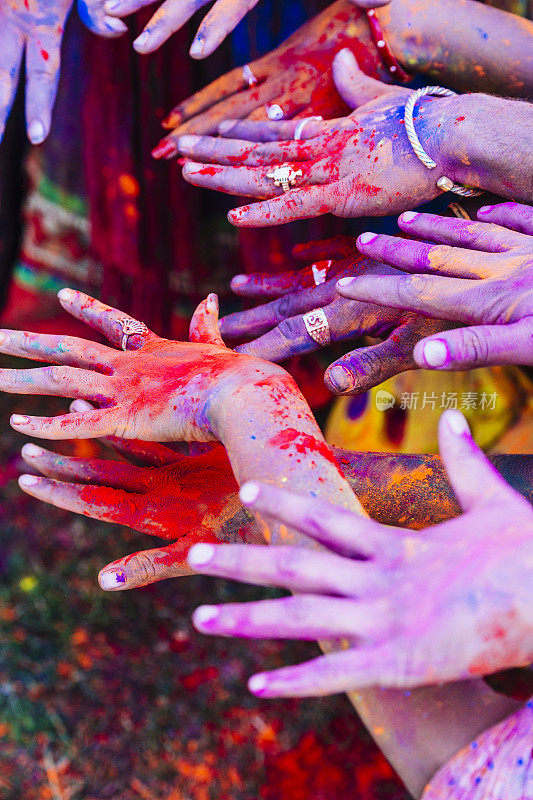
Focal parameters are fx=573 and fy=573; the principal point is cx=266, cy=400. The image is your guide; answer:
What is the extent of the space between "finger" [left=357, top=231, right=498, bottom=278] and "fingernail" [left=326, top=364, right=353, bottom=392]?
22cm

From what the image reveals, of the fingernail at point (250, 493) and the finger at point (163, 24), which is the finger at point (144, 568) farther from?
the finger at point (163, 24)

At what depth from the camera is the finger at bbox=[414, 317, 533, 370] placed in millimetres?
863

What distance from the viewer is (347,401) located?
6.13ft

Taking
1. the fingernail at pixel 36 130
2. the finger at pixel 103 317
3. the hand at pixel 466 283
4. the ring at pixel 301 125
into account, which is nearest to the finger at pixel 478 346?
the hand at pixel 466 283

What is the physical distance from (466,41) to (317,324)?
0.79m

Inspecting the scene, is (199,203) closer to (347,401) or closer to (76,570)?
(347,401)

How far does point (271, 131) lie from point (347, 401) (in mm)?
848

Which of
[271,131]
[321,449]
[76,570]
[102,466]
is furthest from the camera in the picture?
[76,570]

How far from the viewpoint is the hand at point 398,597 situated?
66cm

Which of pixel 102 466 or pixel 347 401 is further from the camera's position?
pixel 347 401

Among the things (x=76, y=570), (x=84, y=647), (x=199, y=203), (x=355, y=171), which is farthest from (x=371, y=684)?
(x=199, y=203)

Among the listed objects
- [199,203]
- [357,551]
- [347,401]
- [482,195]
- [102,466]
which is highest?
[482,195]

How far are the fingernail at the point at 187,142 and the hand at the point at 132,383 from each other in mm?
573

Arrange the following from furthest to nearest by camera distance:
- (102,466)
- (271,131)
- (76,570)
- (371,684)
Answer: (76,570), (271,131), (102,466), (371,684)
